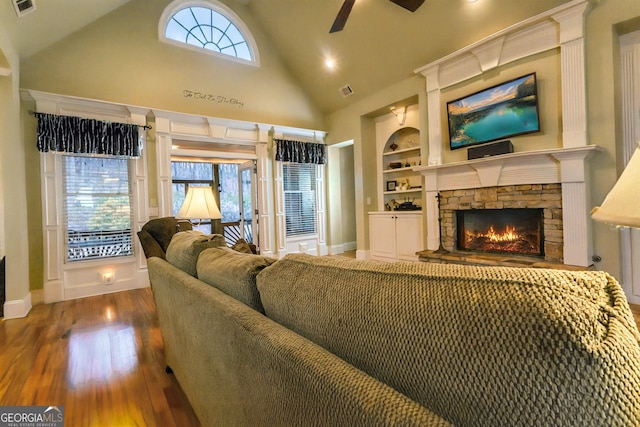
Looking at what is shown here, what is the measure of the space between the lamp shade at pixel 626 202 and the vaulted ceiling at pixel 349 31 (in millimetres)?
3627

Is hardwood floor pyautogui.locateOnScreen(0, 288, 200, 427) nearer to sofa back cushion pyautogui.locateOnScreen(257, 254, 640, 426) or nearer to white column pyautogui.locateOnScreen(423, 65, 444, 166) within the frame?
sofa back cushion pyautogui.locateOnScreen(257, 254, 640, 426)

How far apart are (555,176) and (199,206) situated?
3966 mm

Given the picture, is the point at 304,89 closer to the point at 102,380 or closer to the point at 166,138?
the point at 166,138

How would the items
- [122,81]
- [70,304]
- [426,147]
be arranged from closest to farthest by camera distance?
1. [70,304]
2. [122,81]
3. [426,147]

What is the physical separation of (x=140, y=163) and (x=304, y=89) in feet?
11.3

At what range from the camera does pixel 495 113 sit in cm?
364

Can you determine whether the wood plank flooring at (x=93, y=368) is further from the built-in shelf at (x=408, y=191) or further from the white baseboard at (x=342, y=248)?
the white baseboard at (x=342, y=248)

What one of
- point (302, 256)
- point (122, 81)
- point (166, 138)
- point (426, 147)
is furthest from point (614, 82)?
point (122, 81)

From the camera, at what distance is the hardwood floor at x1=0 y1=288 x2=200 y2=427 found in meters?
1.60

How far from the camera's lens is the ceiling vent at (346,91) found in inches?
214

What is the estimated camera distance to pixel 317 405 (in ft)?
1.94

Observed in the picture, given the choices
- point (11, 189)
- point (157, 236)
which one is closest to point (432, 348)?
point (157, 236)

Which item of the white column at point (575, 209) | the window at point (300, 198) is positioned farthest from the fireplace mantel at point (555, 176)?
the window at point (300, 198)

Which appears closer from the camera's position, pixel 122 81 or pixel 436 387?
pixel 436 387
